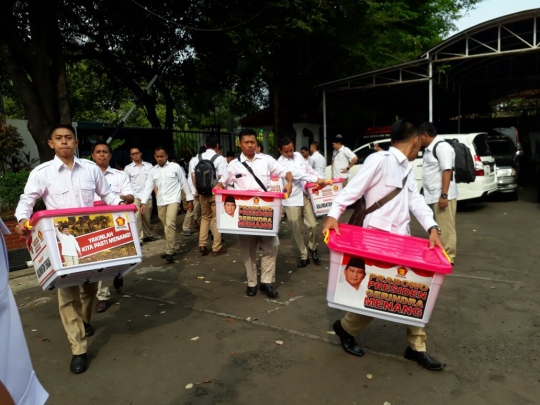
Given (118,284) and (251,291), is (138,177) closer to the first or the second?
(118,284)

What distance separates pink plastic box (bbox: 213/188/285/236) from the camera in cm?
498

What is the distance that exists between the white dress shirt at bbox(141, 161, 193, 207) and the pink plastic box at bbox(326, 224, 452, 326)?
4495mm

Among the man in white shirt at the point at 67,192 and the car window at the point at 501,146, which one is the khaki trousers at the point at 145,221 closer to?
the man in white shirt at the point at 67,192

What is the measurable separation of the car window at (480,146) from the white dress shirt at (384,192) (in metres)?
7.89

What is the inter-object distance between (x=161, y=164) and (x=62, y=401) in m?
4.73

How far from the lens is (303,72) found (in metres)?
15.3

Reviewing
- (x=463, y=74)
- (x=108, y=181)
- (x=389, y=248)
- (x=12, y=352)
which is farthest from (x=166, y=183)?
(x=463, y=74)

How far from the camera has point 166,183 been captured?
23.9 ft

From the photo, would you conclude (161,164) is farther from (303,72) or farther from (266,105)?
(266,105)

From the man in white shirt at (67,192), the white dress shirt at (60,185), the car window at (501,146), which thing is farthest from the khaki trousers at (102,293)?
the car window at (501,146)

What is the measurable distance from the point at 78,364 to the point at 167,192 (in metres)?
3.90

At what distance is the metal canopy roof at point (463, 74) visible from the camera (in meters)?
13.0

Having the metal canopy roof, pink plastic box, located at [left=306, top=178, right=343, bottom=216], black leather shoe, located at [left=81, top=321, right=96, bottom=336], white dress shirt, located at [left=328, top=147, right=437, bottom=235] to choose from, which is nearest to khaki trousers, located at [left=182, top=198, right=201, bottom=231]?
pink plastic box, located at [left=306, top=178, right=343, bottom=216]

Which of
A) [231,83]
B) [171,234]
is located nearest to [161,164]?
[171,234]
